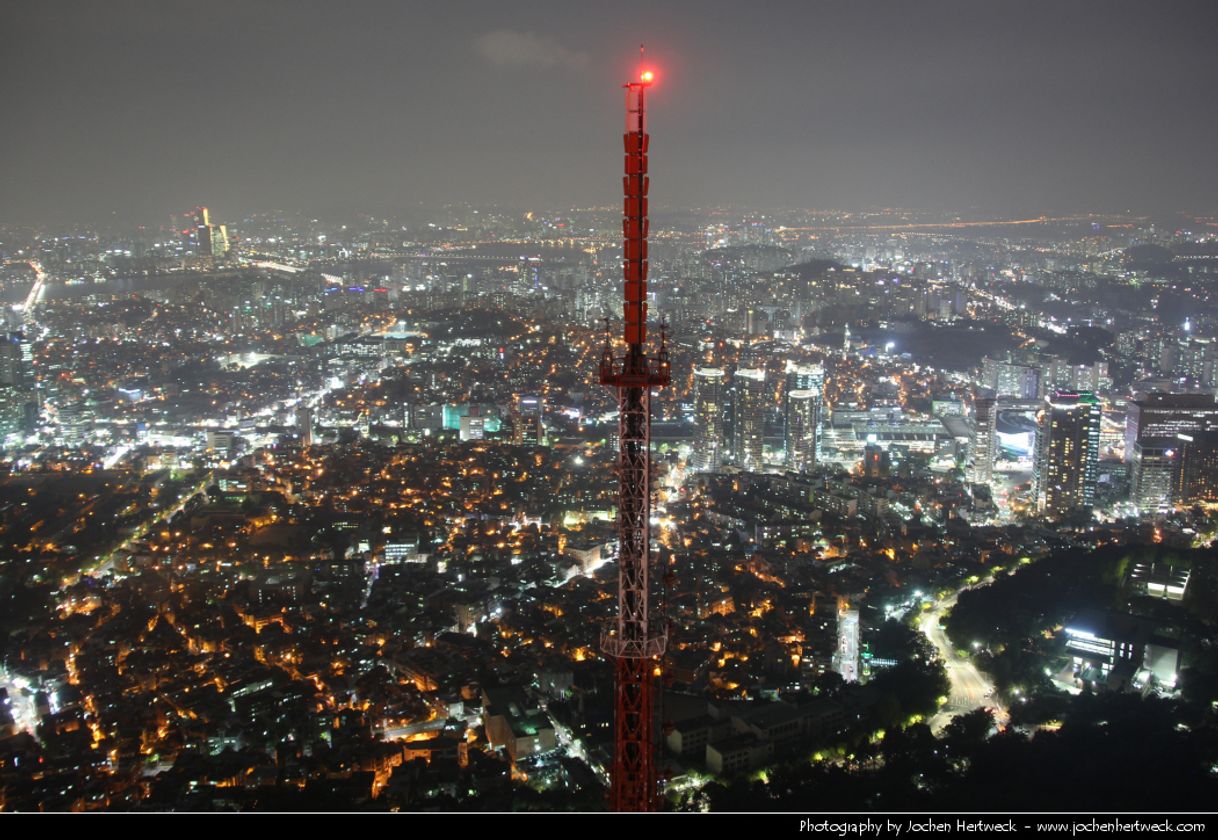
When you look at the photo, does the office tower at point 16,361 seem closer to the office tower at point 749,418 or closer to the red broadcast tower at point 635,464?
the office tower at point 749,418

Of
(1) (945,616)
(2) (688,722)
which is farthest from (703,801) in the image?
(1) (945,616)

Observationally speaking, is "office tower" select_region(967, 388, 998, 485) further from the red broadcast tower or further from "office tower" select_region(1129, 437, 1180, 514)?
the red broadcast tower

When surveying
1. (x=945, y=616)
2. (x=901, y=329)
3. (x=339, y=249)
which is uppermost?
(x=339, y=249)

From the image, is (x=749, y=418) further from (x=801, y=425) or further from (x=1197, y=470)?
(x=1197, y=470)

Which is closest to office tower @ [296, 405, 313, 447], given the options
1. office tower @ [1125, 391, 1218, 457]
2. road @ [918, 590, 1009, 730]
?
road @ [918, 590, 1009, 730]

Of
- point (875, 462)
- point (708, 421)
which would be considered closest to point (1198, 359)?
point (875, 462)

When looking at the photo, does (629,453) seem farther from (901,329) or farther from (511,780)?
(901,329)
